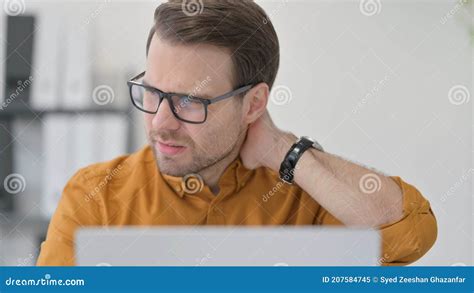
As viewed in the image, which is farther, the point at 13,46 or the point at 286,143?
the point at 13,46

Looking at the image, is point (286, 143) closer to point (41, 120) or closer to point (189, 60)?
point (189, 60)

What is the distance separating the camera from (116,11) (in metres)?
2.29

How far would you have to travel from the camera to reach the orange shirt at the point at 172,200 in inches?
54.4

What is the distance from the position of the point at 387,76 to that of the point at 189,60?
90 cm

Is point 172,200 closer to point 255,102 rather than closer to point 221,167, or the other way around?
point 221,167

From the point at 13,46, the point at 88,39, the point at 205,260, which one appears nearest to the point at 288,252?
the point at 205,260
